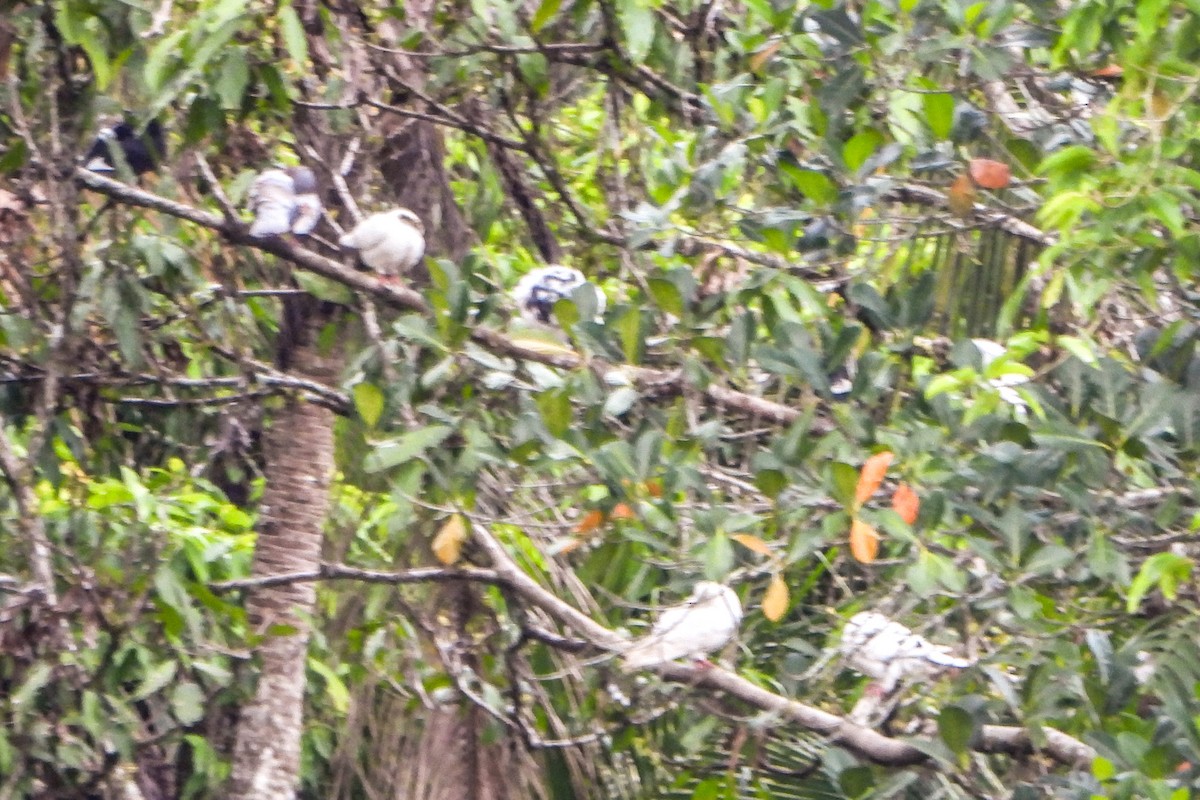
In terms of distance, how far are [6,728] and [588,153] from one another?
2.45m

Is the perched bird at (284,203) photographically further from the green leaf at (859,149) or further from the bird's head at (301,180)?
the green leaf at (859,149)

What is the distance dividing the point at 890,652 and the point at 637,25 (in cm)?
128

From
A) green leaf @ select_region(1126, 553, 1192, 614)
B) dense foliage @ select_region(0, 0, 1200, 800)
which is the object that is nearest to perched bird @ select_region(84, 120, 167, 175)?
dense foliage @ select_region(0, 0, 1200, 800)

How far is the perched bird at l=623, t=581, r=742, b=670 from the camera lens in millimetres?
2681

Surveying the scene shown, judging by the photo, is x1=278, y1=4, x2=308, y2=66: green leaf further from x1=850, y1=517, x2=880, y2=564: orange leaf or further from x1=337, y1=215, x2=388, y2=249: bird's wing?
x1=850, y1=517, x2=880, y2=564: orange leaf

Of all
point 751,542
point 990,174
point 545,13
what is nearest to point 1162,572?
point 751,542

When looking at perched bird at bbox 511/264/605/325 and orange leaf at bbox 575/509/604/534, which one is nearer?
orange leaf at bbox 575/509/604/534

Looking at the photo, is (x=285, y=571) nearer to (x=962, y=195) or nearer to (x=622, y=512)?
(x=622, y=512)

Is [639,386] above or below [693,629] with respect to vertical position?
above

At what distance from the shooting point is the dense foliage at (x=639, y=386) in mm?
2178

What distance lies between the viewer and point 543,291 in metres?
Result: 3.32

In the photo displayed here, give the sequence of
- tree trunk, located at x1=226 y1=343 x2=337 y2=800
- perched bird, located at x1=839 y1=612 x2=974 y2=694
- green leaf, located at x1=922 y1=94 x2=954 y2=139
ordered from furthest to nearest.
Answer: tree trunk, located at x1=226 y1=343 x2=337 y2=800 < perched bird, located at x1=839 y1=612 x2=974 y2=694 < green leaf, located at x1=922 y1=94 x2=954 y2=139

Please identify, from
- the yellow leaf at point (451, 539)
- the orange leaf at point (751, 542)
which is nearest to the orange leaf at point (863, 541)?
the orange leaf at point (751, 542)

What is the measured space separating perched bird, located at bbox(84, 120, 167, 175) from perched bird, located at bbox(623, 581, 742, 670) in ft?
4.85
